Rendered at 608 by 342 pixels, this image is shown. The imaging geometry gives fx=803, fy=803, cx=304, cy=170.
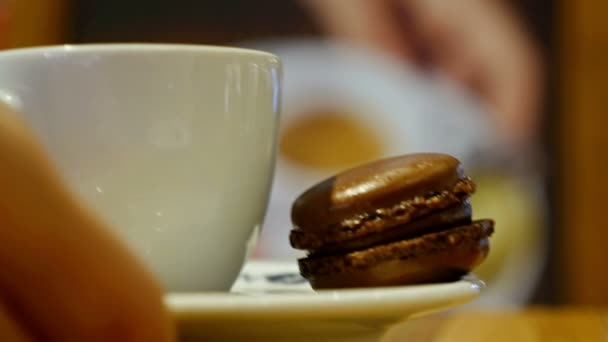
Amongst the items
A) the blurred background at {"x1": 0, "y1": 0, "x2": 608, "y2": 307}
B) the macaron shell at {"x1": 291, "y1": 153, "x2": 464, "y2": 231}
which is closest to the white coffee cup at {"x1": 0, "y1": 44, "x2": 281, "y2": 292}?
the macaron shell at {"x1": 291, "y1": 153, "x2": 464, "y2": 231}

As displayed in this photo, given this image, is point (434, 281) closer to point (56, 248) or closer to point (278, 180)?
point (56, 248)

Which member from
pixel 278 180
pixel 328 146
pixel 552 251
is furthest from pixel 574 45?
pixel 278 180

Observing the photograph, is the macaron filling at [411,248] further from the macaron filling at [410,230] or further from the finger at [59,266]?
the finger at [59,266]

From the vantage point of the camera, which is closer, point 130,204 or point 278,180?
point 130,204

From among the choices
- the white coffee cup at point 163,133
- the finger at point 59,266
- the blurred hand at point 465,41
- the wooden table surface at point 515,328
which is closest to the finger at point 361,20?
the blurred hand at point 465,41

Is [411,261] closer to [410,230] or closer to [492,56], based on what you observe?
[410,230]

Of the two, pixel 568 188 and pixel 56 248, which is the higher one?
pixel 56 248

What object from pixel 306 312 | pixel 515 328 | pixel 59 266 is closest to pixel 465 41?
pixel 515 328
